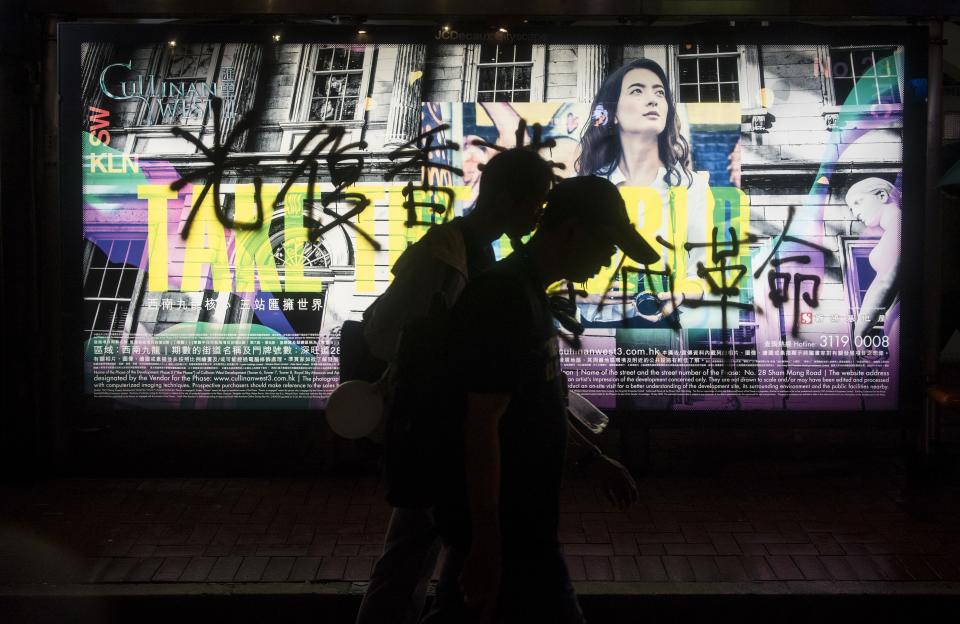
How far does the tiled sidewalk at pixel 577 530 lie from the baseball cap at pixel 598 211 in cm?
242

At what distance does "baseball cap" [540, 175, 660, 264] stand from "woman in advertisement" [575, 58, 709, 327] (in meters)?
3.51

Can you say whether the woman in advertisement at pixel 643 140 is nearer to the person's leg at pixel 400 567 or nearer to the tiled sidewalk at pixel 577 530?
the tiled sidewalk at pixel 577 530

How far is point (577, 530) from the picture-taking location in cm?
482

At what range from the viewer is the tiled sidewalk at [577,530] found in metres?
4.16

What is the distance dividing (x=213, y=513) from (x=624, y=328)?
3004mm

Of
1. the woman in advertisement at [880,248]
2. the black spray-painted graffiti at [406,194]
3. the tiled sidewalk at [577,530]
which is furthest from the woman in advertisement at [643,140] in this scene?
the tiled sidewalk at [577,530]

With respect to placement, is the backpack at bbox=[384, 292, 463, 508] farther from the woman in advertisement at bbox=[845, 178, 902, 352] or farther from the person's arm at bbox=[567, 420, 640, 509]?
the woman in advertisement at bbox=[845, 178, 902, 352]

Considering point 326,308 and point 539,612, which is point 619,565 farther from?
point 326,308

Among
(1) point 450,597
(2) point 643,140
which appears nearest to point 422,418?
(1) point 450,597

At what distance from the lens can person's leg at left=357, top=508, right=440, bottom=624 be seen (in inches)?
114

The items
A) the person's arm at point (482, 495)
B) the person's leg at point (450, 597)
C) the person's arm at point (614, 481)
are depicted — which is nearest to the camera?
Result: the person's arm at point (482, 495)

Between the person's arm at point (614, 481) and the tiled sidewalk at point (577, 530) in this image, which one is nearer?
the person's arm at point (614, 481)

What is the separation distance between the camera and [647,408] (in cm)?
571

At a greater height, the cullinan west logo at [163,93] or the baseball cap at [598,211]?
the cullinan west logo at [163,93]
